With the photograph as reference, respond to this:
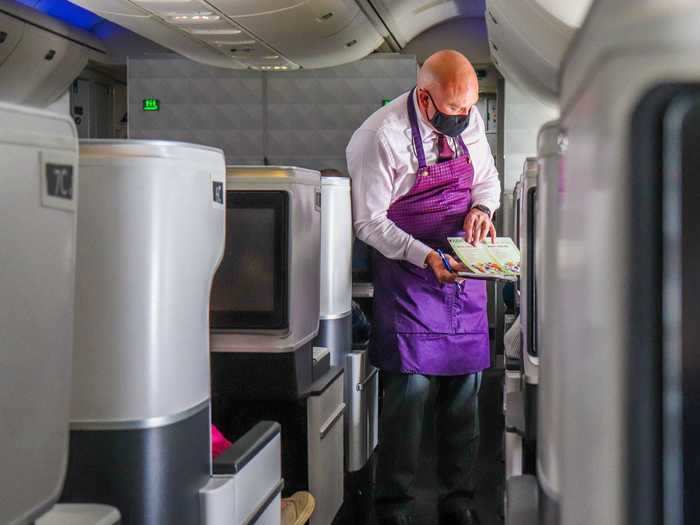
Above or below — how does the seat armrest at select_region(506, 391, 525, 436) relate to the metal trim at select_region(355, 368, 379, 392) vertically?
above

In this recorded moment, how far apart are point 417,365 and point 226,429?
851 millimetres

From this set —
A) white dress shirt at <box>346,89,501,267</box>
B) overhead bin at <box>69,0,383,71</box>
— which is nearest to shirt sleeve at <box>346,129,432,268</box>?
white dress shirt at <box>346,89,501,267</box>

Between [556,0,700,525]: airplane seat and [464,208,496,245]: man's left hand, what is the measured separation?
3.00 metres

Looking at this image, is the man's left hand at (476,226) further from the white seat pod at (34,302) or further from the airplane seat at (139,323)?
the white seat pod at (34,302)

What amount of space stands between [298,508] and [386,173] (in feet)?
4.03

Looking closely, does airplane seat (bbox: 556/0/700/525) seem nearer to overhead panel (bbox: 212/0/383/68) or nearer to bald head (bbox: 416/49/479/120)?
bald head (bbox: 416/49/479/120)

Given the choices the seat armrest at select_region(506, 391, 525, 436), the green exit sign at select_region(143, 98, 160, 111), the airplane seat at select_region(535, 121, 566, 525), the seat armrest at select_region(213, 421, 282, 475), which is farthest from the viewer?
the green exit sign at select_region(143, 98, 160, 111)

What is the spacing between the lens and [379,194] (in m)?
3.50

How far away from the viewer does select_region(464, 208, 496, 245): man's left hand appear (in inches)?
139

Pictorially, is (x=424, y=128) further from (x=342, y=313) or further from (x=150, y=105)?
(x=150, y=105)

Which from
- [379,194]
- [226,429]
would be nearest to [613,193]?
[226,429]

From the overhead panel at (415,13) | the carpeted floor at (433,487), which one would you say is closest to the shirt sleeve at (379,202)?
the carpeted floor at (433,487)

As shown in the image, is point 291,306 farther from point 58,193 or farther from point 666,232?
point 666,232

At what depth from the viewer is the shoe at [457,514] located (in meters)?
3.71
